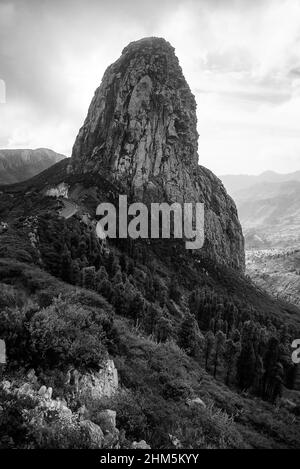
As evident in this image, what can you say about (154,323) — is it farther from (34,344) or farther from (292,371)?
(34,344)

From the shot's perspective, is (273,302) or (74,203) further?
(273,302)

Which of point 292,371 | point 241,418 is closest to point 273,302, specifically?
point 292,371

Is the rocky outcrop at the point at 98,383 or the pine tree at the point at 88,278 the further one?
the pine tree at the point at 88,278

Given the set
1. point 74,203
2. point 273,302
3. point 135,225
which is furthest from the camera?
point 273,302

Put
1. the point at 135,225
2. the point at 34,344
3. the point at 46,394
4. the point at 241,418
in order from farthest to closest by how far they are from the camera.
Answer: the point at 135,225 → the point at 241,418 → the point at 34,344 → the point at 46,394

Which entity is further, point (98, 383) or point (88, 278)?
point (88, 278)

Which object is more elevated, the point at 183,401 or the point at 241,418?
the point at 183,401

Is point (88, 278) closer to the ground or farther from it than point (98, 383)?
closer to the ground

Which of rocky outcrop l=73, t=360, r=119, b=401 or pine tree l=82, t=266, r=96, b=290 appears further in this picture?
pine tree l=82, t=266, r=96, b=290
